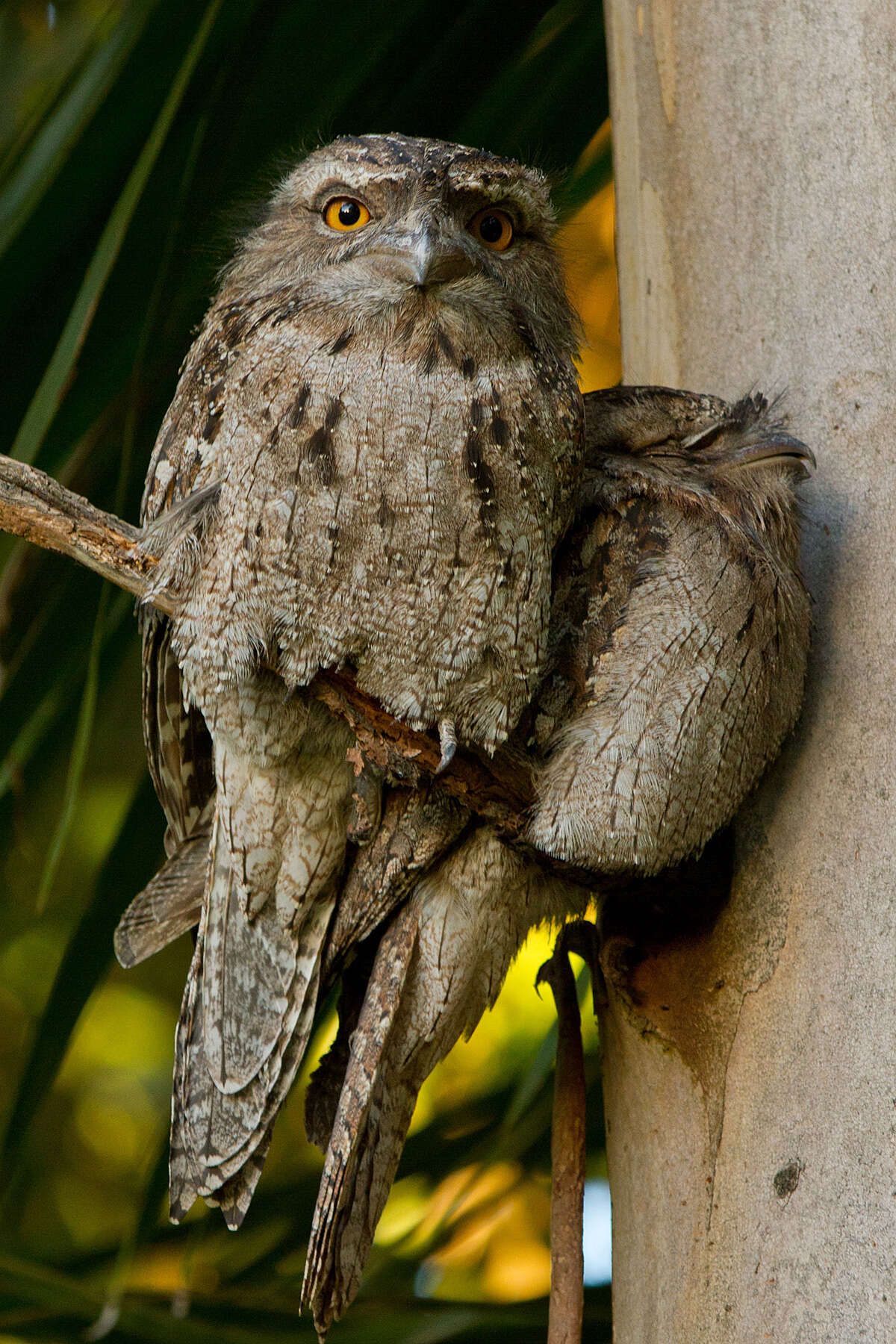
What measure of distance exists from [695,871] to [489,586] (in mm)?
494

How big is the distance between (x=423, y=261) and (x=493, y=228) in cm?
29

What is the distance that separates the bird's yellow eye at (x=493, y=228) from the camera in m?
1.68

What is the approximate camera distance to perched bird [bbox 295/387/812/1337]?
1.51 metres

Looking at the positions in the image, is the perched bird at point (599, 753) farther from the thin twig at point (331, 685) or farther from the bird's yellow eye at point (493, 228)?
the bird's yellow eye at point (493, 228)

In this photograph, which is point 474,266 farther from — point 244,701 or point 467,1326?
point 467,1326

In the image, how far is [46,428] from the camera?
166 centimetres

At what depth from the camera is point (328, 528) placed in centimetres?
142

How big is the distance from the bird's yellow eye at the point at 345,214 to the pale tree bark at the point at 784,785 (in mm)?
496

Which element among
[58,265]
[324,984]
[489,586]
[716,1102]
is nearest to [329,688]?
[489,586]

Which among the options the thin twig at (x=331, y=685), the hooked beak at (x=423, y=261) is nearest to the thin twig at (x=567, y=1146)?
the thin twig at (x=331, y=685)

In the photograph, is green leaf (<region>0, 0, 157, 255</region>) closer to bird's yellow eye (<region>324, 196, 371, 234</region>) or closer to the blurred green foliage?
the blurred green foliage

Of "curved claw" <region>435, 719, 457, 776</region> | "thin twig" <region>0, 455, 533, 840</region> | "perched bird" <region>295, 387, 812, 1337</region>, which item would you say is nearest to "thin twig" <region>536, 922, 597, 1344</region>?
"perched bird" <region>295, 387, 812, 1337</region>

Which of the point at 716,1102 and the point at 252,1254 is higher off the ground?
the point at 716,1102

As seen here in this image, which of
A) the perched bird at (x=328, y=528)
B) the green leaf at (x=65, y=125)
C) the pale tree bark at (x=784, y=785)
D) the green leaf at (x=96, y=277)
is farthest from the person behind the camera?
the green leaf at (x=65, y=125)
